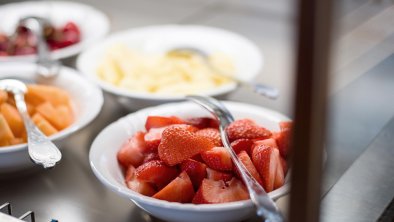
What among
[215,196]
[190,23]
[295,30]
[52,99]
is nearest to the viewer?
[295,30]

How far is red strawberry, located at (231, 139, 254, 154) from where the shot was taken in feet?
2.34

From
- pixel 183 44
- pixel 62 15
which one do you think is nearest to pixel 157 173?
pixel 183 44

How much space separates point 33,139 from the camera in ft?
2.50

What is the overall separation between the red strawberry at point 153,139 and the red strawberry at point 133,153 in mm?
11

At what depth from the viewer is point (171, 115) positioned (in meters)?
0.85

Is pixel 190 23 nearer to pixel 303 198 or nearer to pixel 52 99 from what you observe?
pixel 52 99

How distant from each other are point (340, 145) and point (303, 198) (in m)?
0.31

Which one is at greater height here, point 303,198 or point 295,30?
point 295,30

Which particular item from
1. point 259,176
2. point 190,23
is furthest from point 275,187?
point 190,23

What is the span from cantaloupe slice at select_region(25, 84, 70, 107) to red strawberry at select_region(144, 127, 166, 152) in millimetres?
201

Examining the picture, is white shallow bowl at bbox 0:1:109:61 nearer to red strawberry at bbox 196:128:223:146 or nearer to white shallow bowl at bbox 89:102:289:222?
white shallow bowl at bbox 89:102:289:222

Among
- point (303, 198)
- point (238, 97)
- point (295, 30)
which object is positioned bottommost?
point (238, 97)

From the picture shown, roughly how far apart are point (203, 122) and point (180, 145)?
114 millimetres

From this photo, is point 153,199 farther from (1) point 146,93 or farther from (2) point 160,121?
(1) point 146,93
